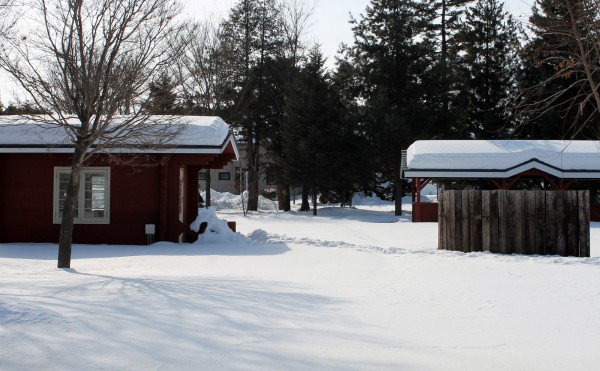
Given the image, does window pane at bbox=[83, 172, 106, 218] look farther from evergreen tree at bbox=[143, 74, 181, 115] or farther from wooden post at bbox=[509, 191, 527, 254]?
wooden post at bbox=[509, 191, 527, 254]

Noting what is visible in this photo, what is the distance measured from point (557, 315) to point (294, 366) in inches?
138

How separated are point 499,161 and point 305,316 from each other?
24125 mm

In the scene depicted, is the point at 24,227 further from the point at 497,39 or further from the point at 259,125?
the point at 497,39

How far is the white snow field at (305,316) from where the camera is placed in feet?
15.0

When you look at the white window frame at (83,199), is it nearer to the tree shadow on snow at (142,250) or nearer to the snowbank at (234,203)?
the tree shadow on snow at (142,250)

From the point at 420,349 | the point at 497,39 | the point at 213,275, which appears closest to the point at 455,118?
the point at 497,39

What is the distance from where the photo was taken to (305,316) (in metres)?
6.09

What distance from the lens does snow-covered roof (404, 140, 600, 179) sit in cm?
2745

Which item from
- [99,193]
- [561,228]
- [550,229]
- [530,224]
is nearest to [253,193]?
[99,193]

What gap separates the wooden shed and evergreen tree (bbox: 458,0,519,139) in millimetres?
11385

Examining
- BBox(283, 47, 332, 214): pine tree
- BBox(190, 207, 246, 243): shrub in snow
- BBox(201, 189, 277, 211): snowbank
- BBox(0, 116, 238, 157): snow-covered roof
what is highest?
BBox(283, 47, 332, 214): pine tree

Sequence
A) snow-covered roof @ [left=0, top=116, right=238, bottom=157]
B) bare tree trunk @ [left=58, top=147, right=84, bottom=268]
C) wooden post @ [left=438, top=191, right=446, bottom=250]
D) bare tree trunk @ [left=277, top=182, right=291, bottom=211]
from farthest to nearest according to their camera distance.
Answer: bare tree trunk @ [left=277, top=182, right=291, bottom=211]
snow-covered roof @ [left=0, top=116, right=238, bottom=157]
wooden post @ [left=438, top=191, right=446, bottom=250]
bare tree trunk @ [left=58, top=147, right=84, bottom=268]

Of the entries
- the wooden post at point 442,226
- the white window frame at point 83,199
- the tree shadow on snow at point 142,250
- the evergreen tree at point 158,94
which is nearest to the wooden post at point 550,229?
the wooden post at point 442,226

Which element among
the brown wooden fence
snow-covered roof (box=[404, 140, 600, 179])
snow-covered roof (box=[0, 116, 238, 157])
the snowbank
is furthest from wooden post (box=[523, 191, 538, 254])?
the snowbank
